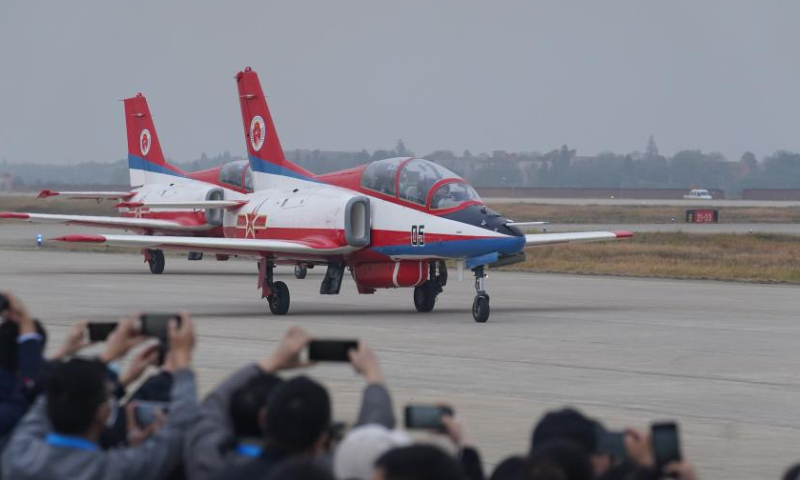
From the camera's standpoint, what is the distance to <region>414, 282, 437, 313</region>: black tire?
22844 mm

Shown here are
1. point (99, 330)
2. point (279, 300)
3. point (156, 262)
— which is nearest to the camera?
point (99, 330)

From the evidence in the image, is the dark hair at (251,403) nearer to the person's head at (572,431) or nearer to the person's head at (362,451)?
the person's head at (362,451)

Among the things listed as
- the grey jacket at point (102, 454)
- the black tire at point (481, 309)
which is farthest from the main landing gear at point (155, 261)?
the grey jacket at point (102, 454)

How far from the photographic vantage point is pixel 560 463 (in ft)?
15.8

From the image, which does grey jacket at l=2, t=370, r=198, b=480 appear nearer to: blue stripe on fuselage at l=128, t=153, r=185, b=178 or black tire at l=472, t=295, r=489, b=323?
black tire at l=472, t=295, r=489, b=323

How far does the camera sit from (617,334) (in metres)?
19.5

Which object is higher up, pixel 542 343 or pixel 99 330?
pixel 99 330

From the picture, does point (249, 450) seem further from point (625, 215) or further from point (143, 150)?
point (625, 215)

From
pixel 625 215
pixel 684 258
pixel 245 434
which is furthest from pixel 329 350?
pixel 625 215

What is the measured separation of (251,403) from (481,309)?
15411 millimetres

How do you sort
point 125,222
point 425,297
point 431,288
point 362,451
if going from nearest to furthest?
point 362,451
point 431,288
point 425,297
point 125,222

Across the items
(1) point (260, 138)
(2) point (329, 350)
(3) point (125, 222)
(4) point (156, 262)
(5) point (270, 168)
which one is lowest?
(4) point (156, 262)

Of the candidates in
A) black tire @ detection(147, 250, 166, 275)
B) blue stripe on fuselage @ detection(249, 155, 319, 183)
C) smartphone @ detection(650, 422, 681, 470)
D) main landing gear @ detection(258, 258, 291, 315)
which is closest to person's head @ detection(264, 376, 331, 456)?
smartphone @ detection(650, 422, 681, 470)

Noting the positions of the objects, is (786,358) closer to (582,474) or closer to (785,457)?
(785,457)
